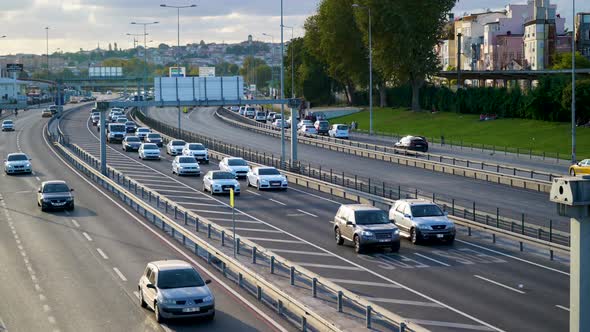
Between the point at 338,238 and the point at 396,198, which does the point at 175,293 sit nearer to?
the point at 338,238

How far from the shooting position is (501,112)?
10244 centimetres

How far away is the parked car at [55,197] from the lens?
45375 mm

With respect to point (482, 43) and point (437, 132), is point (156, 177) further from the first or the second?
point (482, 43)

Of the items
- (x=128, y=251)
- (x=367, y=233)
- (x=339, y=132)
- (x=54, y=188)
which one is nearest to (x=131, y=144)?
(x=339, y=132)

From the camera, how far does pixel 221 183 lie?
52.4 meters

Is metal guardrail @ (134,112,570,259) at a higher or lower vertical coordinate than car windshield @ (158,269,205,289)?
lower

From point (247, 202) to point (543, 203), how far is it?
1455 centimetres

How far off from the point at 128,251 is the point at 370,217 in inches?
336

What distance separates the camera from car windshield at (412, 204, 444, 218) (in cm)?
3612

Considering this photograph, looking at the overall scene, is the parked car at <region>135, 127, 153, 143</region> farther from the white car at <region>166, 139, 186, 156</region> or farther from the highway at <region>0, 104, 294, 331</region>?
the highway at <region>0, 104, 294, 331</region>

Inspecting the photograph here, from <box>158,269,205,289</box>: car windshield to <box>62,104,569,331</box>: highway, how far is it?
16.9 feet

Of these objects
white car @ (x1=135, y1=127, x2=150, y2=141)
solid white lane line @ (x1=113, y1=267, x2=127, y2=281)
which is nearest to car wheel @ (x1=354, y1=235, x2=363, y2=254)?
solid white lane line @ (x1=113, y1=267, x2=127, y2=281)

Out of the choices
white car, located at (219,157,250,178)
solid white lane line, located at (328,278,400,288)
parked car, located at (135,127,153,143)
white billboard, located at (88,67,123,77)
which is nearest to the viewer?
solid white lane line, located at (328,278,400,288)

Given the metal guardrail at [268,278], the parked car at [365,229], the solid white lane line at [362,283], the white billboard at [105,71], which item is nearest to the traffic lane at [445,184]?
the parked car at [365,229]
